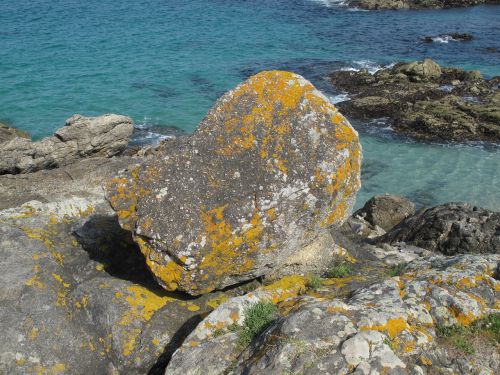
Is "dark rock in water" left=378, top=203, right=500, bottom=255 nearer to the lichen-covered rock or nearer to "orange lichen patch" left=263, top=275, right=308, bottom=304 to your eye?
the lichen-covered rock

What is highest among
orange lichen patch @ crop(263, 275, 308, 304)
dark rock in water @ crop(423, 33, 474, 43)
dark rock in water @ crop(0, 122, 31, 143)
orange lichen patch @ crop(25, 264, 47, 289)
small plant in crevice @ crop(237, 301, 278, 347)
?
orange lichen patch @ crop(25, 264, 47, 289)

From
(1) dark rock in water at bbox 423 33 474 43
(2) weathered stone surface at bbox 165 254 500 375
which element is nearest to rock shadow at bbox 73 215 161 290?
(2) weathered stone surface at bbox 165 254 500 375

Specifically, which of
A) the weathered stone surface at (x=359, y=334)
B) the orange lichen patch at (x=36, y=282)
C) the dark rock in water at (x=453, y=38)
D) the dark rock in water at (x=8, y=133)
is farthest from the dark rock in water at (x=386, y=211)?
the dark rock in water at (x=453, y=38)

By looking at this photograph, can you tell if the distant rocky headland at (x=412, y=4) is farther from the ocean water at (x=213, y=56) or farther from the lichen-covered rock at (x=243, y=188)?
the lichen-covered rock at (x=243, y=188)

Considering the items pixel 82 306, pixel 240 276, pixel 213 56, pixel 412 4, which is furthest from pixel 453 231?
pixel 412 4

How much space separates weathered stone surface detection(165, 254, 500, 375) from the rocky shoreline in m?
23.7

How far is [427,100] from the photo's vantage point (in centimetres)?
3319

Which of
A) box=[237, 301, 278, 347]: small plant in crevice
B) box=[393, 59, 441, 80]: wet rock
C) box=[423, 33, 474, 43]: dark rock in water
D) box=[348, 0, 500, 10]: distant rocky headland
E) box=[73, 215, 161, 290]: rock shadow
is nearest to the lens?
box=[237, 301, 278, 347]: small plant in crevice

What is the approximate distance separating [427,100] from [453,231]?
67.5ft

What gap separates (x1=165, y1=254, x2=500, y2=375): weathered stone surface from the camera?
5676mm

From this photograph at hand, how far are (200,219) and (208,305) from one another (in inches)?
60.1

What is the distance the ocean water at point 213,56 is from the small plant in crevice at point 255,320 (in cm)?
1798

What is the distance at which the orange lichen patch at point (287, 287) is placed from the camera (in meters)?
7.92

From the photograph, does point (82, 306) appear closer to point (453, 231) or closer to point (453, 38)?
point (453, 231)
